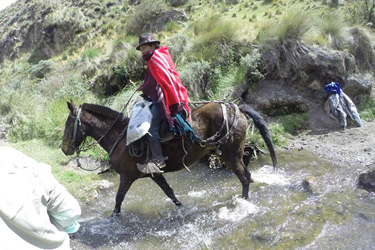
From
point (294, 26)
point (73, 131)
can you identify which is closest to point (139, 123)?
point (73, 131)

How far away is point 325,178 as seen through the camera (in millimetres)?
5695

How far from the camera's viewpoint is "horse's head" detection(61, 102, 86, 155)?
16.5 feet

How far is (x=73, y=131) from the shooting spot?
16.6 ft

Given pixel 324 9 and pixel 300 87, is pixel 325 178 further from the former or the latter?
pixel 324 9

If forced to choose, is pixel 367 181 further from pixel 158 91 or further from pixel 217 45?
pixel 217 45

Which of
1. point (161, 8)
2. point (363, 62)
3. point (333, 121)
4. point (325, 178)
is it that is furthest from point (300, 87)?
point (161, 8)

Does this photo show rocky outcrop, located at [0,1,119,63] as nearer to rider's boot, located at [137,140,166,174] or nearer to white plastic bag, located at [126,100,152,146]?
white plastic bag, located at [126,100,152,146]

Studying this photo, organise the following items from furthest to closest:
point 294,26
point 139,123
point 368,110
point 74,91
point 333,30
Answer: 1. point 74,91
2. point 333,30
3. point 294,26
4. point 368,110
5. point 139,123

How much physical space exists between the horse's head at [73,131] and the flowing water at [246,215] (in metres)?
1.32

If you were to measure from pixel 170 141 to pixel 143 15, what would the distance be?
15.7m

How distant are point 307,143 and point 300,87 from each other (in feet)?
7.05

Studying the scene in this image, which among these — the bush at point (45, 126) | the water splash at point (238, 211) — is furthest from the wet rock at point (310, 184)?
the bush at point (45, 126)

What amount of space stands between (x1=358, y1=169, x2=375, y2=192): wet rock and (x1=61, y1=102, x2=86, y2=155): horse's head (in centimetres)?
486

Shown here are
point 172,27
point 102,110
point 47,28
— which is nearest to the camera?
point 102,110
